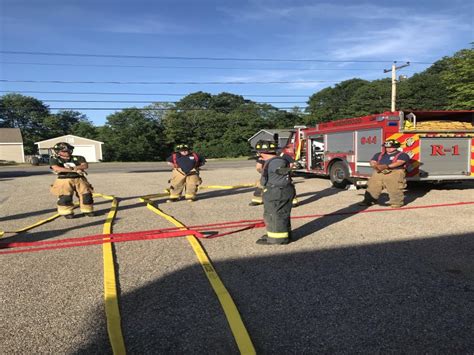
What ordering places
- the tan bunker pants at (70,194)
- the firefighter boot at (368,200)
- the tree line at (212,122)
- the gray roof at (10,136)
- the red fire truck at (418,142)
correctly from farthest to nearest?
the tree line at (212,122) → the gray roof at (10,136) → the red fire truck at (418,142) → the firefighter boot at (368,200) → the tan bunker pants at (70,194)

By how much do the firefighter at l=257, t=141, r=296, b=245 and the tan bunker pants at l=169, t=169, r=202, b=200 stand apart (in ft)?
13.4

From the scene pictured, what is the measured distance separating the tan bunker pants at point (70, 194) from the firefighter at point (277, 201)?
3.78 metres

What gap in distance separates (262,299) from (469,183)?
37.6ft

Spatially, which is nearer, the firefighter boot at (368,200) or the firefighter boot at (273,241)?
the firefighter boot at (273,241)

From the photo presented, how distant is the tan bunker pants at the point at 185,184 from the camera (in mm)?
9016

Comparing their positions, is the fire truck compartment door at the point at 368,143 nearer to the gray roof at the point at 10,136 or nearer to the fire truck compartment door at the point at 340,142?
the fire truck compartment door at the point at 340,142

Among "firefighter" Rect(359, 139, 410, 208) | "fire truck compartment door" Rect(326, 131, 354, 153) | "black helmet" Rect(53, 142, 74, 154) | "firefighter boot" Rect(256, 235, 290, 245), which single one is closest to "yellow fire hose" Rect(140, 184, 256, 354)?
"firefighter boot" Rect(256, 235, 290, 245)

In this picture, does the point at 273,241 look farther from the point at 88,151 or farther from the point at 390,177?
the point at 88,151

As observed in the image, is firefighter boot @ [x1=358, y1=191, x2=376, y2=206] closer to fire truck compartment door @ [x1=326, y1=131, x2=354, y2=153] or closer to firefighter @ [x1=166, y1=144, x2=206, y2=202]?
fire truck compartment door @ [x1=326, y1=131, x2=354, y2=153]

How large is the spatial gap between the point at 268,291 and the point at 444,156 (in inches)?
320

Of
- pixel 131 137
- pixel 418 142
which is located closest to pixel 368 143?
pixel 418 142

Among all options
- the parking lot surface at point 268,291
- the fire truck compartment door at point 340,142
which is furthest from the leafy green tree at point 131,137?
the parking lot surface at point 268,291

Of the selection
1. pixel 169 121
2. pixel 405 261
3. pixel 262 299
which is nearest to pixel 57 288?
pixel 262 299

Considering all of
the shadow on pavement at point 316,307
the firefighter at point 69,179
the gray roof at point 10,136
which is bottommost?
the shadow on pavement at point 316,307
